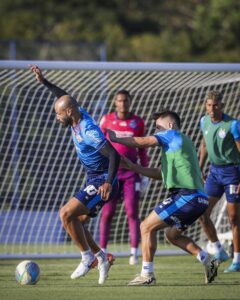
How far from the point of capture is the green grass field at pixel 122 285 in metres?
9.05

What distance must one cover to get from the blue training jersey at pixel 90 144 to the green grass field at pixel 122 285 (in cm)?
127

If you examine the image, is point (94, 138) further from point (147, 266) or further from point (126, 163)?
point (147, 266)

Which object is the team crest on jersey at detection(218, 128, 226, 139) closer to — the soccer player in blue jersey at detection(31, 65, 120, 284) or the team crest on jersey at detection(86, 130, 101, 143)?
the soccer player in blue jersey at detection(31, 65, 120, 284)

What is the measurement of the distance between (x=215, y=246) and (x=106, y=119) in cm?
229

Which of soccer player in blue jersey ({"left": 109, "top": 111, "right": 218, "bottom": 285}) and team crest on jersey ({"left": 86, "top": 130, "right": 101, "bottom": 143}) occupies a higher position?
team crest on jersey ({"left": 86, "top": 130, "right": 101, "bottom": 143})

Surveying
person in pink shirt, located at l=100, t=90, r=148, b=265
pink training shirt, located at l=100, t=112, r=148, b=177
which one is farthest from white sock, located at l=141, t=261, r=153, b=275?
pink training shirt, located at l=100, t=112, r=148, b=177

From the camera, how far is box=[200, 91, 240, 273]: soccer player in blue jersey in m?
11.7

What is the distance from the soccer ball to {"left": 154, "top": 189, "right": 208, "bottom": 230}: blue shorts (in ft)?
4.68

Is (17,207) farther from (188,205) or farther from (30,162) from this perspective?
(188,205)

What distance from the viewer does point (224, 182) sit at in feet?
39.1

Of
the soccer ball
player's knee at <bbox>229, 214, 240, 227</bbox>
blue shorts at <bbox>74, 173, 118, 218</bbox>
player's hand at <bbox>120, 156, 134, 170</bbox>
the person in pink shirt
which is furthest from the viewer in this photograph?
the person in pink shirt

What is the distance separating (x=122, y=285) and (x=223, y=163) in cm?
258

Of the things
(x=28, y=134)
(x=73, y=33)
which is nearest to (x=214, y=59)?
(x=73, y=33)

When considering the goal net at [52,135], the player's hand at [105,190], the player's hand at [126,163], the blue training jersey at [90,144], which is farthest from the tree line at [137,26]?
the player's hand at [105,190]
